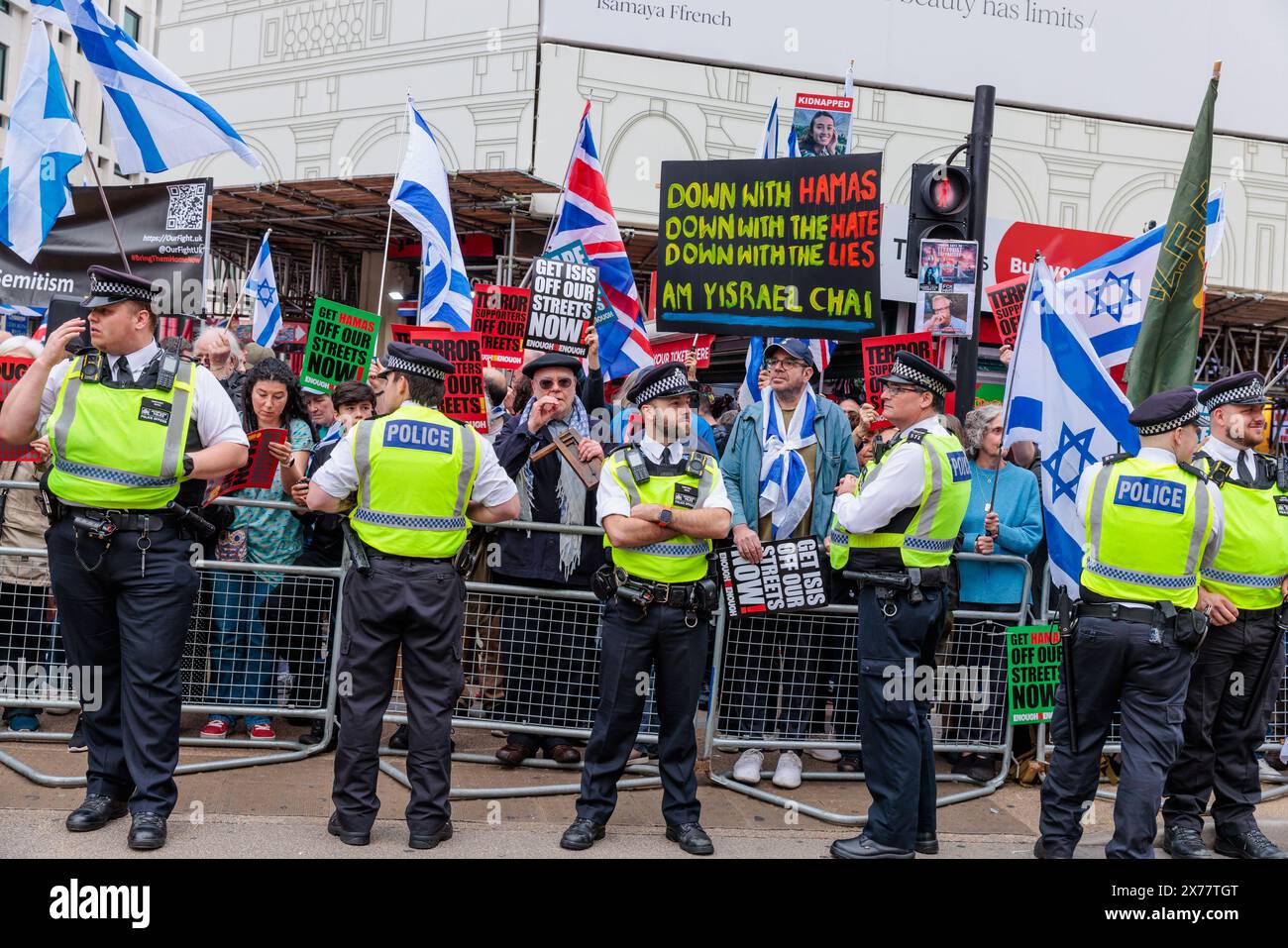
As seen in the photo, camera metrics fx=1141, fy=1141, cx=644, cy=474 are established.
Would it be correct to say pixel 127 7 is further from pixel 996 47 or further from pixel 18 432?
pixel 18 432

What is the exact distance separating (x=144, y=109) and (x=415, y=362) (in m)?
2.63

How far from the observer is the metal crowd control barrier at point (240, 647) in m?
6.11

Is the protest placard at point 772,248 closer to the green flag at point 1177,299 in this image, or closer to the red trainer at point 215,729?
the green flag at point 1177,299

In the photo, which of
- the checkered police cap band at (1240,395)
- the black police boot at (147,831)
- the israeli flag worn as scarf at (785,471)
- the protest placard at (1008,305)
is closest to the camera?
the black police boot at (147,831)

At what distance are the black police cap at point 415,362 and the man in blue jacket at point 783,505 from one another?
6.16ft

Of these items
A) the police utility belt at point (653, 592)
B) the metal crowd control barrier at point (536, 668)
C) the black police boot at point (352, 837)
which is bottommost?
the black police boot at point (352, 837)

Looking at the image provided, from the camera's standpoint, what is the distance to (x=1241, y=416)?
18.4 feet

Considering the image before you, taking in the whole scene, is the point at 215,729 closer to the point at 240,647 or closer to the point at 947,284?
the point at 240,647

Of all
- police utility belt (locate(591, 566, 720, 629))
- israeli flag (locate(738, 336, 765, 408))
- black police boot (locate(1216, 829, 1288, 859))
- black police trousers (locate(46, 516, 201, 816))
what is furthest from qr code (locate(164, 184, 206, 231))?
black police boot (locate(1216, 829, 1288, 859))

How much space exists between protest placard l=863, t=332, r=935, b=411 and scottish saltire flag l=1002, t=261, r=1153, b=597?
3.86ft

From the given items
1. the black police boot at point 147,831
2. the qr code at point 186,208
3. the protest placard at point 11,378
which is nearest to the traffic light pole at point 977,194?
the qr code at point 186,208

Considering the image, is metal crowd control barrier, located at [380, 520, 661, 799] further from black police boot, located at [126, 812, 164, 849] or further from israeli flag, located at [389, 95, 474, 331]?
israeli flag, located at [389, 95, 474, 331]

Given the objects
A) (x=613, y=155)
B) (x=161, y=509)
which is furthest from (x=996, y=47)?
(x=161, y=509)

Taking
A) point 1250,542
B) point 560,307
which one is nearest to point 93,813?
point 560,307
